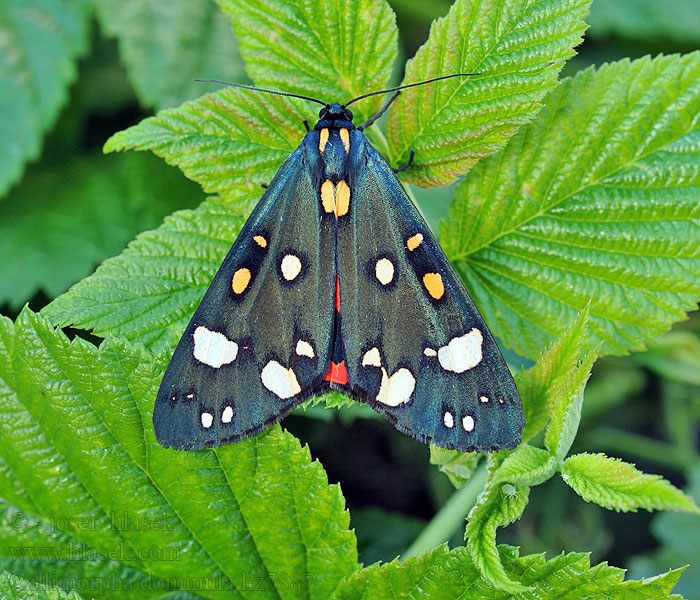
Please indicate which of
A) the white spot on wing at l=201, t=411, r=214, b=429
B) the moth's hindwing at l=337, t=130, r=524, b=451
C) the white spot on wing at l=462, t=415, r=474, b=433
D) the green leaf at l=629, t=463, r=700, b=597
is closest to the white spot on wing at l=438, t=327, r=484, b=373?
the moth's hindwing at l=337, t=130, r=524, b=451

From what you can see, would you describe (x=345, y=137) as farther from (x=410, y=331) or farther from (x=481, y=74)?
(x=410, y=331)

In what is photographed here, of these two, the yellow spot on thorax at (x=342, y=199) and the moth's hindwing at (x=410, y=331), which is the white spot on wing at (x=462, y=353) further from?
the yellow spot on thorax at (x=342, y=199)

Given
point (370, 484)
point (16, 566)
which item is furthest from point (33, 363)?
point (370, 484)

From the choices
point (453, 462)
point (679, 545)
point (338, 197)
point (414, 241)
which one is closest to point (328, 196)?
point (338, 197)

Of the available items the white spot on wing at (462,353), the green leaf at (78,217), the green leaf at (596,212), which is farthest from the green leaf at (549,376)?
→ the green leaf at (78,217)

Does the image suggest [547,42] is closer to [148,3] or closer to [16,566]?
[16,566]

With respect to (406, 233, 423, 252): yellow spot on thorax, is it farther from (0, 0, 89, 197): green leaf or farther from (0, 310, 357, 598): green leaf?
(0, 0, 89, 197): green leaf
